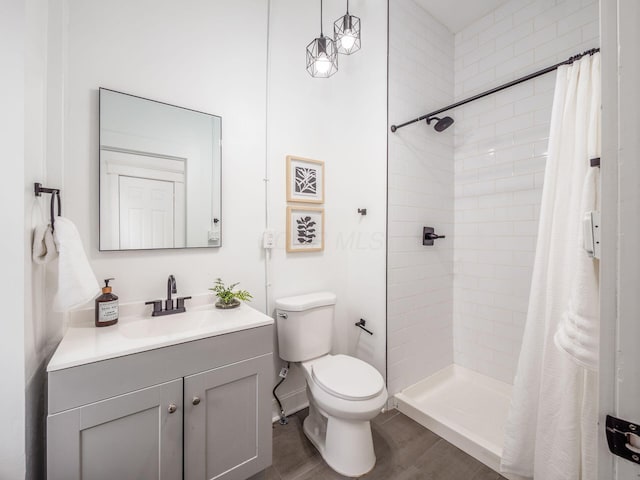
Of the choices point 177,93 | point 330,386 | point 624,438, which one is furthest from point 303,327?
point 177,93

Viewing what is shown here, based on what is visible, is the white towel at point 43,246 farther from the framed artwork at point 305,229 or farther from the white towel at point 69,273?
the framed artwork at point 305,229

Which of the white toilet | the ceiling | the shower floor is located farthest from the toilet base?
the ceiling

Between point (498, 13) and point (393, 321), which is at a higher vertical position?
point (498, 13)

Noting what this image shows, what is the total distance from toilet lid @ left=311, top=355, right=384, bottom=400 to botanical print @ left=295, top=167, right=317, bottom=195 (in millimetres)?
1112

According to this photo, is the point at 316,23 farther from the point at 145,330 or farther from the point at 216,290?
the point at 145,330

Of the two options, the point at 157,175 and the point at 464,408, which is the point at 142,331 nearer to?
the point at 157,175

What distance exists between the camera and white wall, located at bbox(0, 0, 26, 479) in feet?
2.71

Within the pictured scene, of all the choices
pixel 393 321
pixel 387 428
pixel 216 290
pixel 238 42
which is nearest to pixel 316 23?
pixel 238 42

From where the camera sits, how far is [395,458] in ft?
4.82

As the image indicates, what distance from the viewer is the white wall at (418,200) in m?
1.86

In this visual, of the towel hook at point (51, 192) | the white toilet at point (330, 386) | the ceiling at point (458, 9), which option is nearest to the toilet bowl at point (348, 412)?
the white toilet at point (330, 386)

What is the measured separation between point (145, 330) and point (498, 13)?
308cm

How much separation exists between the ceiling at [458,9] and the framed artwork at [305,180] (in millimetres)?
1439

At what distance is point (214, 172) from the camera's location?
154cm
